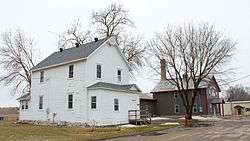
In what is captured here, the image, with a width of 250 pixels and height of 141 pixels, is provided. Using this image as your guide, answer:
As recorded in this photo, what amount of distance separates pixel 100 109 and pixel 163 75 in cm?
2012

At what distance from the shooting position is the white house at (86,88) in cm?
3241

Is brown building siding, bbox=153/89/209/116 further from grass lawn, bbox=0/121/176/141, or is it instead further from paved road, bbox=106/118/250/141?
paved road, bbox=106/118/250/141

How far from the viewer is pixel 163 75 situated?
50.0 m

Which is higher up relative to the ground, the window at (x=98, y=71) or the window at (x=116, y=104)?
the window at (x=98, y=71)

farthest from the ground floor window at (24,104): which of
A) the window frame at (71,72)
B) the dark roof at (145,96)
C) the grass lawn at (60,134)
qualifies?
the dark roof at (145,96)

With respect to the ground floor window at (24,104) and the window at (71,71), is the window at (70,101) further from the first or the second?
the ground floor window at (24,104)

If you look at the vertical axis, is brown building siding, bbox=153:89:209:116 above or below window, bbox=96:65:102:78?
below

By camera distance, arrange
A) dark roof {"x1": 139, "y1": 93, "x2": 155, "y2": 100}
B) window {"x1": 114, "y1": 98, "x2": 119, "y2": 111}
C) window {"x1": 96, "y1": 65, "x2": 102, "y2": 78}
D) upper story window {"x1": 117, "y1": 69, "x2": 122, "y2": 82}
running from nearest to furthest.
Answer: window {"x1": 114, "y1": 98, "x2": 119, "y2": 111}, window {"x1": 96, "y1": 65, "x2": 102, "y2": 78}, upper story window {"x1": 117, "y1": 69, "x2": 122, "y2": 82}, dark roof {"x1": 139, "y1": 93, "x2": 155, "y2": 100}

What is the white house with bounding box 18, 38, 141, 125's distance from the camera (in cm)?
3241

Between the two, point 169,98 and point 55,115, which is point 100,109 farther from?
point 169,98

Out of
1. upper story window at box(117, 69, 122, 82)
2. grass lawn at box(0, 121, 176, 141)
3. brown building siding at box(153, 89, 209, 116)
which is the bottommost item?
grass lawn at box(0, 121, 176, 141)

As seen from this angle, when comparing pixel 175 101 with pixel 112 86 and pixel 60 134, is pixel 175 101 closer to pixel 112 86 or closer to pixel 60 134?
pixel 112 86

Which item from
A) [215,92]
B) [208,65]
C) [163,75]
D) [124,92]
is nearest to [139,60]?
[163,75]

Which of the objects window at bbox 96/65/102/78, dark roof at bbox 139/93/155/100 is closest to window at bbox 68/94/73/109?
window at bbox 96/65/102/78
